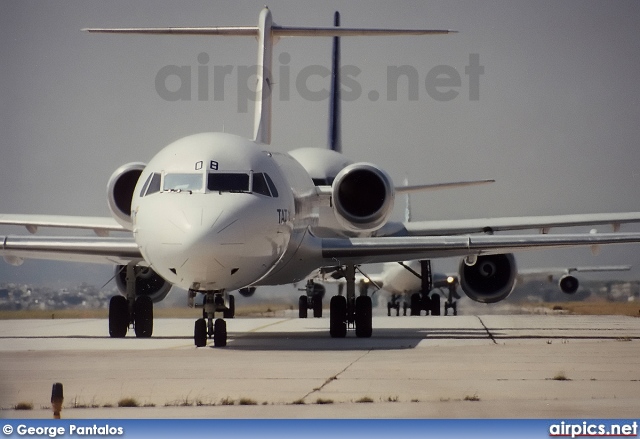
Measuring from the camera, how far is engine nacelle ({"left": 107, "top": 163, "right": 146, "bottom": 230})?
71.1ft

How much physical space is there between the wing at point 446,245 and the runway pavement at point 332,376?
69.2 inches

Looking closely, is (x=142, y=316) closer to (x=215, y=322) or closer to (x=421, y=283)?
(x=215, y=322)

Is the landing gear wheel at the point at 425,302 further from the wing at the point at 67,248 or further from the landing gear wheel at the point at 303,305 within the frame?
the wing at the point at 67,248

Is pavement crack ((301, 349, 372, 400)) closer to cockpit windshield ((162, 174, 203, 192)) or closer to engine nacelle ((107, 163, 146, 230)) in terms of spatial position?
cockpit windshield ((162, 174, 203, 192))

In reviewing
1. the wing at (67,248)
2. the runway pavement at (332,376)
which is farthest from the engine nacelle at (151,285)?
the wing at (67,248)

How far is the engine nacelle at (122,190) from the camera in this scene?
21.7m

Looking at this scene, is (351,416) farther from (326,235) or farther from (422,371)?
(326,235)

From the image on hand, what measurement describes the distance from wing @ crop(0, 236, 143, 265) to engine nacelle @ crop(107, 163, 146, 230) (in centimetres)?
89

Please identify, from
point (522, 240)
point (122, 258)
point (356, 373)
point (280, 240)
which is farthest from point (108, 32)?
point (356, 373)

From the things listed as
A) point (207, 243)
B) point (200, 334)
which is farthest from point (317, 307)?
point (207, 243)

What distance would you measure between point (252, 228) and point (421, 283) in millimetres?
26275

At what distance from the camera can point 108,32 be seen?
23641 mm

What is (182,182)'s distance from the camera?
1778cm

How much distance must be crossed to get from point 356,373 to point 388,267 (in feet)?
169
